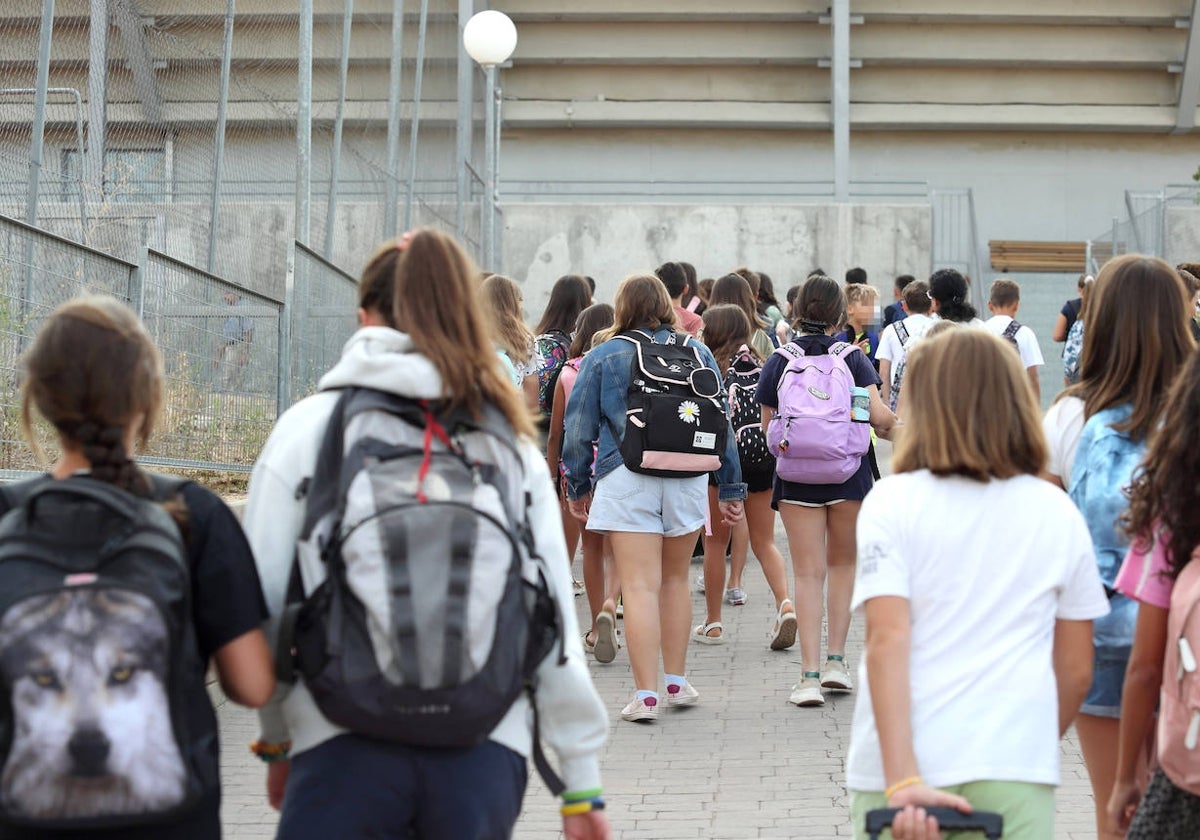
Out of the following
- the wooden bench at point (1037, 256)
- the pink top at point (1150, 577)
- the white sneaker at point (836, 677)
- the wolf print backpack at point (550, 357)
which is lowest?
the white sneaker at point (836, 677)

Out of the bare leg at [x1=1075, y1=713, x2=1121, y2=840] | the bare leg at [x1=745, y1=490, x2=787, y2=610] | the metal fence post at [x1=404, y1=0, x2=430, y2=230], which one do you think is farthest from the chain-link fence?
the bare leg at [x1=1075, y1=713, x2=1121, y2=840]

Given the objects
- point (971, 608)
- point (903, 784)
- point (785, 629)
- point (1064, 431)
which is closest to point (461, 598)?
point (903, 784)

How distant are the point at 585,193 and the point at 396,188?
14.8m

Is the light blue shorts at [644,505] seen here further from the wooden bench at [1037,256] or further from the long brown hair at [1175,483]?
the wooden bench at [1037,256]

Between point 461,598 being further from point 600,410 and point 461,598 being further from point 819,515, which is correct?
point 819,515

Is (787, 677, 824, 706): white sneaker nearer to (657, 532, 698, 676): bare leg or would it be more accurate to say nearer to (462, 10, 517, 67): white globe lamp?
(657, 532, 698, 676): bare leg

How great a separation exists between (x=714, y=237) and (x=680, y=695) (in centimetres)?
1656

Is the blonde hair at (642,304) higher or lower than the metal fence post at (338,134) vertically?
lower

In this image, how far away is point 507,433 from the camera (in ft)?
11.0

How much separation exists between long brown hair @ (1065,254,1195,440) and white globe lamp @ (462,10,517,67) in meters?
12.2

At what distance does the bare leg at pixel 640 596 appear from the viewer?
7477mm

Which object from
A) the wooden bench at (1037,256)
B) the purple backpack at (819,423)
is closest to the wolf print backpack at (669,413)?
the purple backpack at (819,423)

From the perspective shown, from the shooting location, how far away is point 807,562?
26.3 ft

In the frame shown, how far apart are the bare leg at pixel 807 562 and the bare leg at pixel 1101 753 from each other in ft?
11.6
